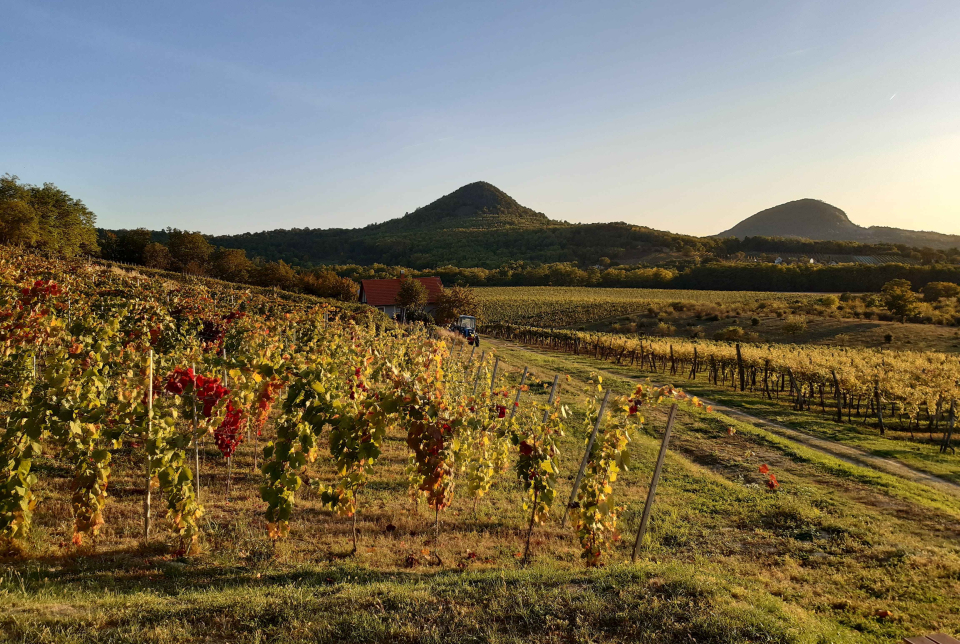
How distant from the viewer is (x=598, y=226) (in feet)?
424

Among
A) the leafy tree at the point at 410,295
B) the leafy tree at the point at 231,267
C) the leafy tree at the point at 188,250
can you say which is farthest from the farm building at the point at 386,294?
the leafy tree at the point at 188,250

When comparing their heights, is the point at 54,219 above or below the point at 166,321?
above

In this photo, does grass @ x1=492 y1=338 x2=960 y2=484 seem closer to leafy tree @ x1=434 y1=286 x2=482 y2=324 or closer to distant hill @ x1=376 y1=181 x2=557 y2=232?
leafy tree @ x1=434 y1=286 x2=482 y2=324

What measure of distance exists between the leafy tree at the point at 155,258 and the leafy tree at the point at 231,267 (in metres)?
3.79

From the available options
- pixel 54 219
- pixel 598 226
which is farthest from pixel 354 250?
pixel 54 219

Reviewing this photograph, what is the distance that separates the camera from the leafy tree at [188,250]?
153ft

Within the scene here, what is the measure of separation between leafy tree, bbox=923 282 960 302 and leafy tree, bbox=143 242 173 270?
255 ft

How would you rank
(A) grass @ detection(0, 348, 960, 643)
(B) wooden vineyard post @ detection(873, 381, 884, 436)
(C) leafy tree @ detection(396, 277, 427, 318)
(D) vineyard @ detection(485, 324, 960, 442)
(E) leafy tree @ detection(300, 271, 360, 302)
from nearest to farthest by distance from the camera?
(A) grass @ detection(0, 348, 960, 643) < (B) wooden vineyard post @ detection(873, 381, 884, 436) < (D) vineyard @ detection(485, 324, 960, 442) < (E) leafy tree @ detection(300, 271, 360, 302) < (C) leafy tree @ detection(396, 277, 427, 318)

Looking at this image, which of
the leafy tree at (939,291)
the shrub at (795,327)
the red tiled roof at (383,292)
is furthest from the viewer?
the leafy tree at (939,291)

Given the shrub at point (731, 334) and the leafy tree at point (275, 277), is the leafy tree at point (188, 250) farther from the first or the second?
the shrub at point (731, 334)

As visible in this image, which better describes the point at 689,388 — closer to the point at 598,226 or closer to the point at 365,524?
the point at 365,524

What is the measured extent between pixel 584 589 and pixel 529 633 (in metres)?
0.95

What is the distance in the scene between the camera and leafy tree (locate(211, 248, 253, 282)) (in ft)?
150

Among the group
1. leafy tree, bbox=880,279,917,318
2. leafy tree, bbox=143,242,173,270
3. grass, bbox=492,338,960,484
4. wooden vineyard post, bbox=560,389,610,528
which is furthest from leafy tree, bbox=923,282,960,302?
leafy tree, bbox=143,242,173,270
